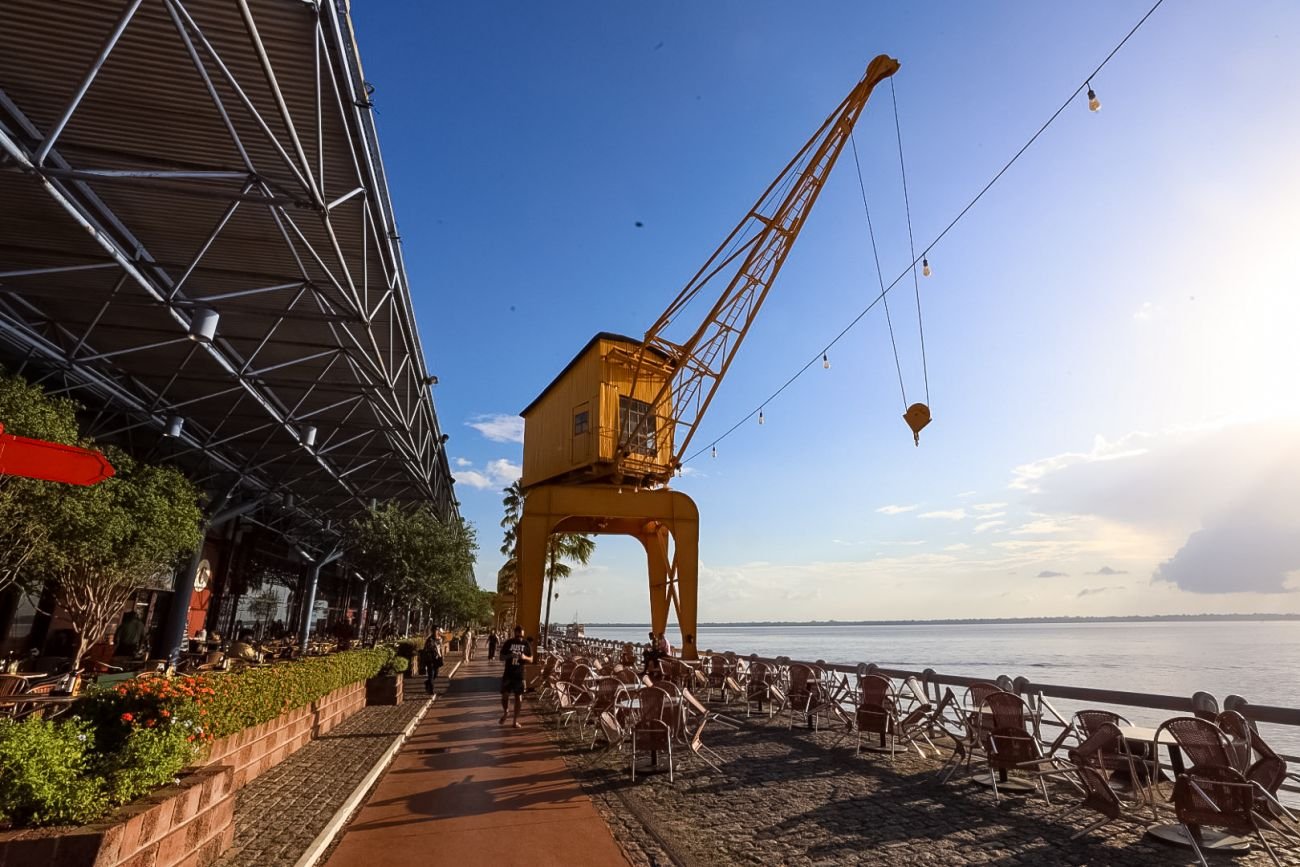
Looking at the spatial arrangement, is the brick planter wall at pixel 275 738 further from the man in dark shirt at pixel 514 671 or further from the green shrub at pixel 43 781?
the man in dark shirt at pixel 514 671

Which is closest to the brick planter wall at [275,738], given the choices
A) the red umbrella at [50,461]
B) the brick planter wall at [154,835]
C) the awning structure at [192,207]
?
the brick planter wall at [154,835]

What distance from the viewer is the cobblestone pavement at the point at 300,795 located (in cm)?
484

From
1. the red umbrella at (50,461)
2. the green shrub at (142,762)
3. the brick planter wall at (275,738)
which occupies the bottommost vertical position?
the brick planter wall at (275,738)

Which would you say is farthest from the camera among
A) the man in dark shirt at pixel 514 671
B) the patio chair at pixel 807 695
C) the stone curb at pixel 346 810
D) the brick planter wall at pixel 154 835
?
the man in dark shirt at pixel 514 671

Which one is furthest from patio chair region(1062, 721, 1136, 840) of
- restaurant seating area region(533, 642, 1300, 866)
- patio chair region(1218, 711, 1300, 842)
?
patio chair region(1218, 711, 1300, 842)

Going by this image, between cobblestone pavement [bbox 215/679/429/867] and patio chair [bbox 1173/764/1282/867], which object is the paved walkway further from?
patio chair [bbox 1173/764/1282/867]

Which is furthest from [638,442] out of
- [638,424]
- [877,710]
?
[877,710]

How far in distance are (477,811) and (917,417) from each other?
10.3 m

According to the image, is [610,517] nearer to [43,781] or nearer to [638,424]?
[638,424]

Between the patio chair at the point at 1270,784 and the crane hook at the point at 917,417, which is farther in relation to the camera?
the crane hook at the point at 917,417

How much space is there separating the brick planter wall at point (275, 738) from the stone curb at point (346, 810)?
46.4 inches

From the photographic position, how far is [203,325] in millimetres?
10641

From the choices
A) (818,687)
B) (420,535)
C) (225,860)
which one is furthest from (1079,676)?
(225,860)

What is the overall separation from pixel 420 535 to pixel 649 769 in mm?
14132
